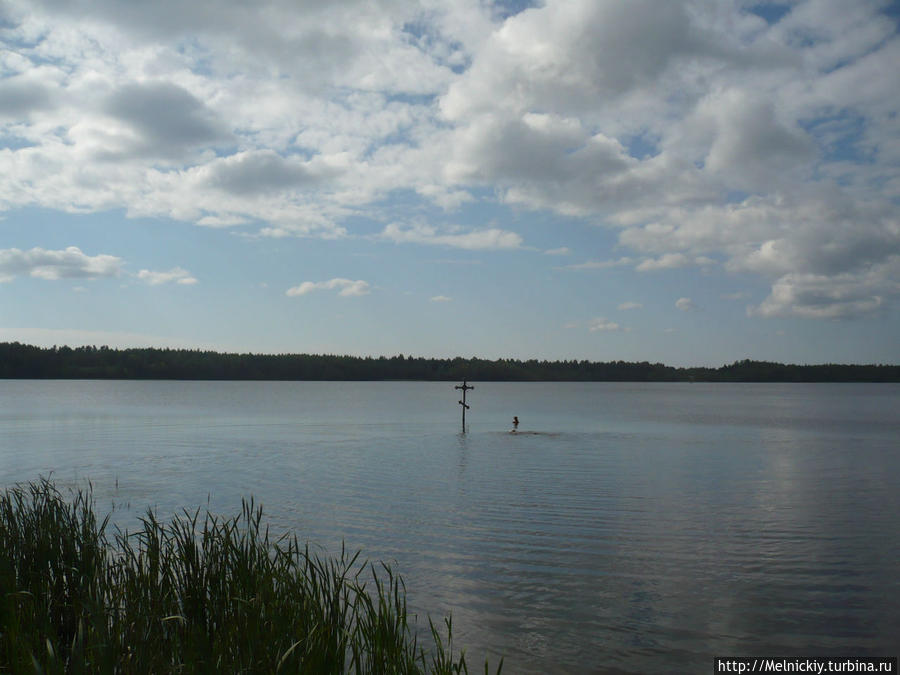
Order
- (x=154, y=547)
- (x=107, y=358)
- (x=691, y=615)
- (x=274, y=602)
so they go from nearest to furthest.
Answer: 1. (x=274, y=602)
2. (x=154, y=547)
3. (x=691, y=615)
4. (x=107, y=358)

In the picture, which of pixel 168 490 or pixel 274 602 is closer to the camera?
pixel 274 602

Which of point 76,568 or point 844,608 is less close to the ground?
point 76,568

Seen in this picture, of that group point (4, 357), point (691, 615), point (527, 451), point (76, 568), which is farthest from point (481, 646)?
point (4, 357)

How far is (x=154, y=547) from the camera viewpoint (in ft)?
27.6

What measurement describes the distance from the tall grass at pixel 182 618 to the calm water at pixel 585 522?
102 inches

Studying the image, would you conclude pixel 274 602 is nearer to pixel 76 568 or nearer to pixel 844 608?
pixel 76 568

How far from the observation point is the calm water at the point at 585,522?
32.9ft

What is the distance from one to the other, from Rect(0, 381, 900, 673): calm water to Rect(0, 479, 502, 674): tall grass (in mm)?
2601

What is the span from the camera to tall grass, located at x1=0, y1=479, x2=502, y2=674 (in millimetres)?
5805

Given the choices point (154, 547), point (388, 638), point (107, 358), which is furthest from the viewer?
point (107, 358)

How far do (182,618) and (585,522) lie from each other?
1281cm

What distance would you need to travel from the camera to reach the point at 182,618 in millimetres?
6637

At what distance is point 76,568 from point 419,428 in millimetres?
47225

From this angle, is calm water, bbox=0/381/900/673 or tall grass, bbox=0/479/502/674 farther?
calm water, bbox=0/381/900/673
